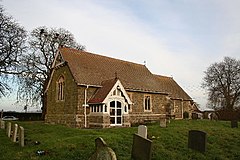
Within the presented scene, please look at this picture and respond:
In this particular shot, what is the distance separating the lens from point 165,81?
135 feet

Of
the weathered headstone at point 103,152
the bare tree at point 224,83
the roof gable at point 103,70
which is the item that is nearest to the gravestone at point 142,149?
the weathered headstone at point 103,152

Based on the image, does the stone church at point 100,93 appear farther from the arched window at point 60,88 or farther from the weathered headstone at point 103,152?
the weathered headstone at point 103,152

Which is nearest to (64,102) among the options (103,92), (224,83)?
(103,92)

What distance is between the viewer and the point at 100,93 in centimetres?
2392

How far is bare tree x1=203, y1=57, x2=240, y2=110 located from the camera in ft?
155

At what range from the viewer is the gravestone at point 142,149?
9234mm

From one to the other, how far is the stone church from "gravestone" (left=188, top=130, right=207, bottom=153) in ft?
35.1

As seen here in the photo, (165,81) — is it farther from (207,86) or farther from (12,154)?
(12,154)

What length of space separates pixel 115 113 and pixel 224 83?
3263cm

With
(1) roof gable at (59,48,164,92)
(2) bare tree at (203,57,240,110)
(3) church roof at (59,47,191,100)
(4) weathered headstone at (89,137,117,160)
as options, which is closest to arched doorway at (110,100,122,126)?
(3) church roof at (59,47,191,100)

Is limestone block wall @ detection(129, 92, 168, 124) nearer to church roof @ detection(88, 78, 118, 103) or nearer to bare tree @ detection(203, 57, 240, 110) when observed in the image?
church roof @ detection(88, 78, 118, 103)

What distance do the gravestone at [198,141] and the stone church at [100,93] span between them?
1071cm

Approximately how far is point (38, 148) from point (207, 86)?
150ft

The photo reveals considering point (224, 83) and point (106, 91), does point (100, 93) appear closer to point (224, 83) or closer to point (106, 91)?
point (106, 91)
